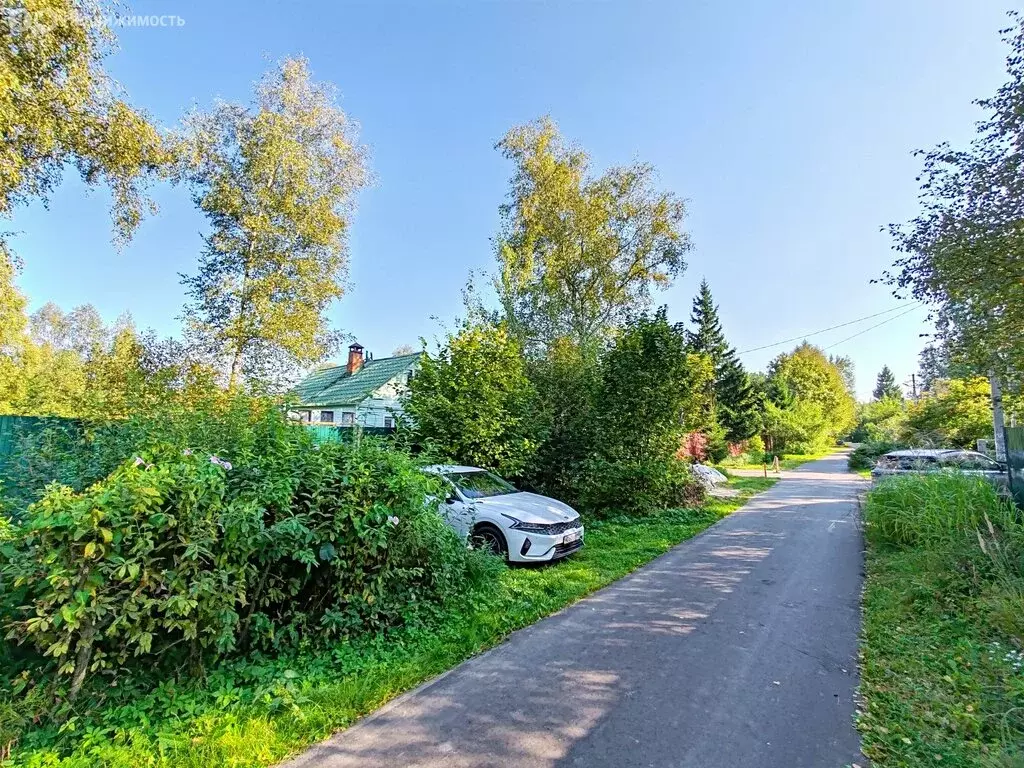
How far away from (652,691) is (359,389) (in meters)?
22.0

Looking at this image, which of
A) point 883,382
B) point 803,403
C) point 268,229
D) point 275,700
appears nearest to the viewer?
point 275,700

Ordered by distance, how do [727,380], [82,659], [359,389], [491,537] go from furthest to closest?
[727,380] < [359,389] < [491,537] < [82,659]

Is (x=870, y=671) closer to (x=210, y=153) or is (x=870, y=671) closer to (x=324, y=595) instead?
(x=324, y=595)

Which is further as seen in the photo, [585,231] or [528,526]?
[585,231]

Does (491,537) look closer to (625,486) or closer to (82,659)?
(82,659)

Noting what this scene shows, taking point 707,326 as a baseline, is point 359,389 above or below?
below

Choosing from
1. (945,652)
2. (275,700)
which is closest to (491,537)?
(275,700)

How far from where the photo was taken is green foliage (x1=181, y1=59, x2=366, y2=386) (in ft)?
36.8

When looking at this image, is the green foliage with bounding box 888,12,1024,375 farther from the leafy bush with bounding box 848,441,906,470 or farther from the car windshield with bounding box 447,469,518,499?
the leafy bush with bounding box 848,441,906,470

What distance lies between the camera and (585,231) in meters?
17.9

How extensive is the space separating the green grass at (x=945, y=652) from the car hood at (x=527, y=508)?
3329 millimetres

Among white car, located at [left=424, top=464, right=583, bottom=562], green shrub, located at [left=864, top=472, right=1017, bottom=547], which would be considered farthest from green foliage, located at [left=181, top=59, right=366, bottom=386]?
green shrub, located at [left=864, top=472, right=1017, bottom=547]

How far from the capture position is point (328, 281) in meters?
12.2

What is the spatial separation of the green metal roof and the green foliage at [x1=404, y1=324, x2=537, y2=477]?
1211cm
